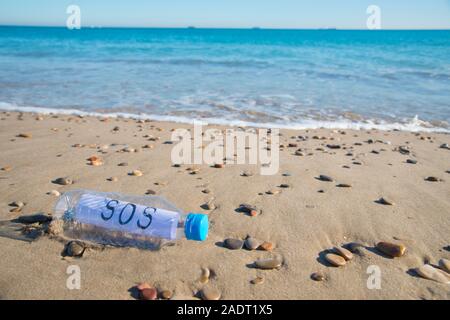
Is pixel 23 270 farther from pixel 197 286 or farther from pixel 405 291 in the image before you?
pixel 405 291

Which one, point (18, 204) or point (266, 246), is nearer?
point (266, 246)

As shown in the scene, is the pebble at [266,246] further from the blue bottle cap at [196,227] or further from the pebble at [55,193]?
the pebble at [55,193]

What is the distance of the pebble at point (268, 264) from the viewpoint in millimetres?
2046

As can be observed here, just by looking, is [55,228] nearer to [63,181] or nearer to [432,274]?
[63,181]

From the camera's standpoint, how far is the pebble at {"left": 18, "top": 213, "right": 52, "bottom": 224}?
8.07 feet

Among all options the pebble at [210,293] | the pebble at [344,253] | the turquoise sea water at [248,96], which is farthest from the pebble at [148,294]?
the turquoise sea water at [248,96]

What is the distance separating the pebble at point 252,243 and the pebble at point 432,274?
0.94m

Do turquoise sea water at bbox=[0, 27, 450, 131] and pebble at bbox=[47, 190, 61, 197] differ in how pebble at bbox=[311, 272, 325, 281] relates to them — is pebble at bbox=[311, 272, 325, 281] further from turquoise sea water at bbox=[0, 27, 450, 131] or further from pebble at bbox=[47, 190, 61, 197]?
turquoise sea water at bbox=[0, 27, 450, 131]

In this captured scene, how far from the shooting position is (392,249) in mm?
2201

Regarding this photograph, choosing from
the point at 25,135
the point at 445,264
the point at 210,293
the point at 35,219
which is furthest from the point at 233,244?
the point at 25,135

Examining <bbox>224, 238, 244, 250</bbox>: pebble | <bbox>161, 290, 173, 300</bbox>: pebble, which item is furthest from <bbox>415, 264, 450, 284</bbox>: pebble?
<bbox>161, 290, 173, 300</bbox>: pebble

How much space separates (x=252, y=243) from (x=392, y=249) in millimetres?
871

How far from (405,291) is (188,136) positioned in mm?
3795

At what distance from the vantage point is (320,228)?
2.50 metres
